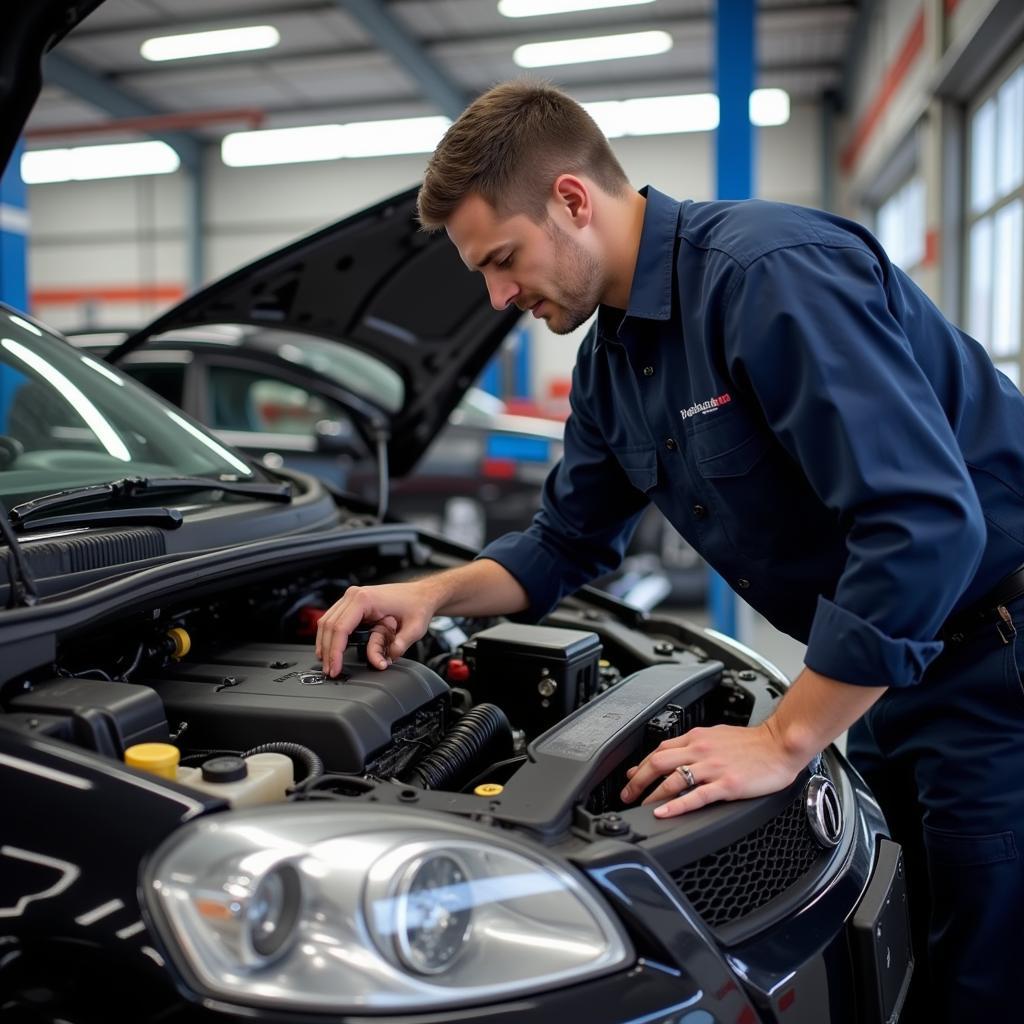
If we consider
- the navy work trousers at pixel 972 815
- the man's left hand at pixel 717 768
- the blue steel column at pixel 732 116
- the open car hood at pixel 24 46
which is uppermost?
the blue steel column at pixel 732 116

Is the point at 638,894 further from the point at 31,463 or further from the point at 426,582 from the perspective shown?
the point at 31,463

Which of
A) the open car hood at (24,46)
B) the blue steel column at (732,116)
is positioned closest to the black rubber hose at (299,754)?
the open car hood at (24,46)

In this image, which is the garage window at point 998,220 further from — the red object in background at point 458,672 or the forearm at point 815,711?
the forearm at point 815,711

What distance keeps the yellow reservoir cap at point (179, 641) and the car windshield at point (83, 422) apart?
0.32 meters

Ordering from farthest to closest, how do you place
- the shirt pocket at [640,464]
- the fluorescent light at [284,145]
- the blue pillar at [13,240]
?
the fluorescent light at [284,145], the blue pillar at [13,240], the shirt pocket at [640,464]

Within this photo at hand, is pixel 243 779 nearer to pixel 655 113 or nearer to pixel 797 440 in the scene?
pixel 797 440

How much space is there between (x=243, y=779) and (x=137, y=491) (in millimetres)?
727

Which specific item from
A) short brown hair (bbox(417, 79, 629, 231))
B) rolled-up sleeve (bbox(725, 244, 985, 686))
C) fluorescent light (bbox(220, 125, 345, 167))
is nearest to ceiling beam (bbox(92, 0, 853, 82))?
fluorescent light (bbox(220, 125, 345, 167))

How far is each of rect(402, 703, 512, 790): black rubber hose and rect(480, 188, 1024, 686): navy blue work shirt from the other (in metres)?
0.35

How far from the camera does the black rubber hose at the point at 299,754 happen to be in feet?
3.88

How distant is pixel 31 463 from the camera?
1.67 m

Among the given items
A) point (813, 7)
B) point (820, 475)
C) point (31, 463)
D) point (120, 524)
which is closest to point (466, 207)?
point (820, 475)

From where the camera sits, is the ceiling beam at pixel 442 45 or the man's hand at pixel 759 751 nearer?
the man's hand at pixel 759 751

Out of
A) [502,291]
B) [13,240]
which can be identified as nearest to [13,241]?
[13,240]
